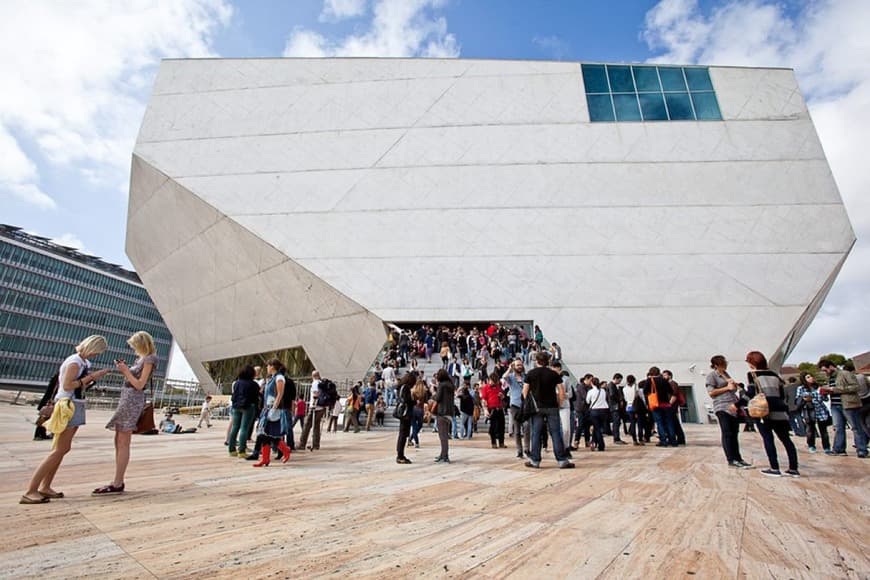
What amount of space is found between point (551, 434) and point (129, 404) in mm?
5068

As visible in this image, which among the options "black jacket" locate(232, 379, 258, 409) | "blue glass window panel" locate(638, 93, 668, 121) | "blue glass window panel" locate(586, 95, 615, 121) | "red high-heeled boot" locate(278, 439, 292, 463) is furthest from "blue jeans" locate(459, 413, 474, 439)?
"blue glass window panel" locate(638, 93, 668, 121)


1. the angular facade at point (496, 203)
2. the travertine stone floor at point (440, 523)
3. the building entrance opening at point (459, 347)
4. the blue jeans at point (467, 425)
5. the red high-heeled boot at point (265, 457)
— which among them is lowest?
the travertine stone floor at point (440, 523)

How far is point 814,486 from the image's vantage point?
4.34 meters

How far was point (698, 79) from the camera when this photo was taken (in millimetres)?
22328

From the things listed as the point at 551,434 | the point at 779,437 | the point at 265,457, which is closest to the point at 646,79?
the point at 779,437

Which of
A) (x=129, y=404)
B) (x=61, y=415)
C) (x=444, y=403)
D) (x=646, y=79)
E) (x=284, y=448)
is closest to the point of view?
(x=61, y=415)

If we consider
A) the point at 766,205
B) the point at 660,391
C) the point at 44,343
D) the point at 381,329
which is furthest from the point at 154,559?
the point at 44,343

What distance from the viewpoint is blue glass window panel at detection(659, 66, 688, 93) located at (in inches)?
873

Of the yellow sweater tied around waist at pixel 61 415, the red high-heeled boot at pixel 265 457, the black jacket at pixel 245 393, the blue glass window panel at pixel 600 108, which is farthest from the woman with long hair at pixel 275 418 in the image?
the blue glass window panel at pixel 600 108

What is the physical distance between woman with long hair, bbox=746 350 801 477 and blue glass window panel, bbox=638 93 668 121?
20375mm

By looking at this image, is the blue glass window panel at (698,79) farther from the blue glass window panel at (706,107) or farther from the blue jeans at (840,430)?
the blue jeans at (840,430)

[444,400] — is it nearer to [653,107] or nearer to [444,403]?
[444,403]

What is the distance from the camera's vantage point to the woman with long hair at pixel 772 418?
4.95 m

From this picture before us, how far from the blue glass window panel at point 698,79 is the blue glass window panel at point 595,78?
14.9 feet
